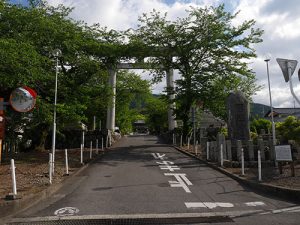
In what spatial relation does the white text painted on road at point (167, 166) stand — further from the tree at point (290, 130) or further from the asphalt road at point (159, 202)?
the tree at point (290, 130)

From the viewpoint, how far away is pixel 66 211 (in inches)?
294

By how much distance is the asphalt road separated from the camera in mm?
6875

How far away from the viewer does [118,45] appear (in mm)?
23531

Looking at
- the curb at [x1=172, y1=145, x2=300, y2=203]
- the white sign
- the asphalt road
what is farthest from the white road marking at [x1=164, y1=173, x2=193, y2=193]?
the white sign

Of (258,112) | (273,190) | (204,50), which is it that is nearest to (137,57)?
(204,50)

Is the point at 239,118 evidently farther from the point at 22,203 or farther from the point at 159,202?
the point at 22,203

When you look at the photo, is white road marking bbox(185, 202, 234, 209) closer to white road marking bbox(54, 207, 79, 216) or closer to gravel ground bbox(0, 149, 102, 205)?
white road marking bbox(54, 207, 79, 216)

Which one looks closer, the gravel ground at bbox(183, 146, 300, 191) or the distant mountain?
the gravel ground at bbox(183, 146, 300, 191)

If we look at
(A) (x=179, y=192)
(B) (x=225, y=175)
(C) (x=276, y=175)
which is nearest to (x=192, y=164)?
(B) (x=225, y=175)

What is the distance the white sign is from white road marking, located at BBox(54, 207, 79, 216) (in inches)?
276

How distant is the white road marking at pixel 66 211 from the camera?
23.7ft

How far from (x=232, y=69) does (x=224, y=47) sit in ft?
5.48

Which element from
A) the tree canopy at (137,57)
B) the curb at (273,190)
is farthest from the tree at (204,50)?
the curb at (273,190)

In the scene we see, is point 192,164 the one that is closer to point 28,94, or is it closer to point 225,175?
point 225,175
